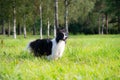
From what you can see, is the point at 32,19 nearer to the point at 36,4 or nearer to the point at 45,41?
the point at 36,4

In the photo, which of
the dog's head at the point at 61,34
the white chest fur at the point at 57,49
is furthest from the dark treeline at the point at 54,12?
the dog's head at the point at 61,34

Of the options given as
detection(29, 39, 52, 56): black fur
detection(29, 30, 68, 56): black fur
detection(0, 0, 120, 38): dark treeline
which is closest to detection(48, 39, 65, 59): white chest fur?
detection(29, 30, 68, 56): black fur

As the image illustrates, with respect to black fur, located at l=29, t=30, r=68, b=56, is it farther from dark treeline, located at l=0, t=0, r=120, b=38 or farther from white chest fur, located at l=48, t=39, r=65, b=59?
dark treeline, located at l=0, t=0, r=120, b=38

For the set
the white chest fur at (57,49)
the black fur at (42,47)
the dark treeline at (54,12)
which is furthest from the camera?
the dark treeline at (54,12)

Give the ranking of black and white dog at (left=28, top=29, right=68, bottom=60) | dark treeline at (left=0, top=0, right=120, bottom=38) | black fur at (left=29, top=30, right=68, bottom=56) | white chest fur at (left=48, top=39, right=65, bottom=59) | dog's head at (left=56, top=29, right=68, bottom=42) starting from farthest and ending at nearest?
dark treeline at (left=0, top=0, right=120, bottom=38), black fur at (left=29, top=30, right=68, bottom=56), white chest fur at (left=48, top=39, right=65, bottom=59), black and white dog at (left=28, top=29, right=68, bottom=60), dog's head at (left=56, top=29, right=68, bottom=42)

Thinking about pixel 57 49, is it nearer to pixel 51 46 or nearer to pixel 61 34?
pixel 51 46

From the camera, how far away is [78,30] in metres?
77.4

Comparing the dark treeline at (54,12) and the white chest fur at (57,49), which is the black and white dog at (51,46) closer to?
the white chest fur at (57,49)

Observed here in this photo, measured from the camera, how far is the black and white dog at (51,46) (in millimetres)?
12891

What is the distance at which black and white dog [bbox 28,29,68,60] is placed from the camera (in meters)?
12.9

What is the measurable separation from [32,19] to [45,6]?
6722 mm

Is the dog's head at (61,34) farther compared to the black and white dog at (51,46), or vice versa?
the black and white dog at (51,46)

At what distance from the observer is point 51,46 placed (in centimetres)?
1346

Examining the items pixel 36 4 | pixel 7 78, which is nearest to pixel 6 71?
pixel 7 78
